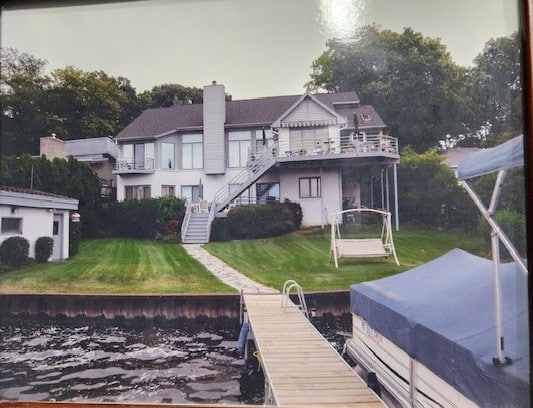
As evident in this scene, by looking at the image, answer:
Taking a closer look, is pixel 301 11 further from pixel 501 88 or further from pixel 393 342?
pixel 393 342

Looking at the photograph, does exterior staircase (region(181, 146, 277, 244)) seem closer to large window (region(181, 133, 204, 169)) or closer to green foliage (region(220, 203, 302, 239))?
green foliage (region(220, 203, 302, 239))

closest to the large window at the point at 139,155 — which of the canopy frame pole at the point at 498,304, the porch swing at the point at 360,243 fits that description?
the porch swing at the point at 360,243

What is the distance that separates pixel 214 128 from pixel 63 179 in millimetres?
779

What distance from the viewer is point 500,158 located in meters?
1.66

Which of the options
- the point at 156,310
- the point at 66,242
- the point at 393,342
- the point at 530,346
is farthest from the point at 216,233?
the point at 530,346

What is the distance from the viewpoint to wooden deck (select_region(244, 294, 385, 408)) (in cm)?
170

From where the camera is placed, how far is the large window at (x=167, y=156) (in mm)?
2314

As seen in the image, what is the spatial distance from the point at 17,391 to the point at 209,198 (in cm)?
118

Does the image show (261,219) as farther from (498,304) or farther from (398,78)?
(498,304)

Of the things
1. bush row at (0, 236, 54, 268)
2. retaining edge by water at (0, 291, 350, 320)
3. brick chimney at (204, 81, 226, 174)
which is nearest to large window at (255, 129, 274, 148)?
brick chimney at (204, 81, 226, 174)

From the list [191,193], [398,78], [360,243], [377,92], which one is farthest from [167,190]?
[398,78]

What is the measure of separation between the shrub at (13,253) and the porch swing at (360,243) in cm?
147

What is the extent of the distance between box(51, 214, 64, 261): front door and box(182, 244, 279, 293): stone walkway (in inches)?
24.5

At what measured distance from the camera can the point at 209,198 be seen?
2223 mm
